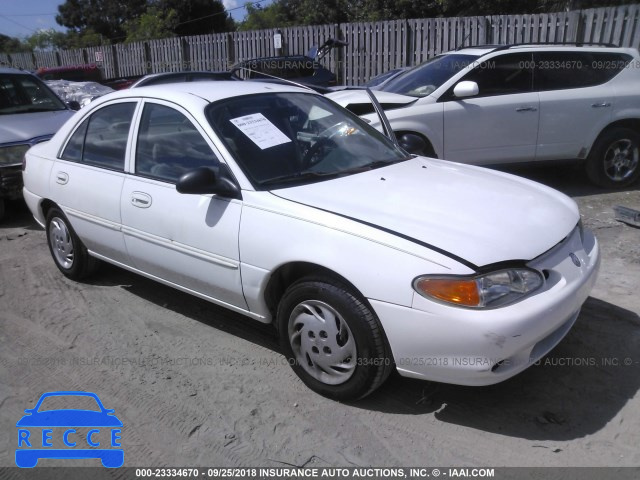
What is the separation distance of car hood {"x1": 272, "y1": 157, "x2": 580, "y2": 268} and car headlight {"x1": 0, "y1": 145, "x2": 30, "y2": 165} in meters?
4.72

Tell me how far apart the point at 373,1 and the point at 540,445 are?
76.7 feet

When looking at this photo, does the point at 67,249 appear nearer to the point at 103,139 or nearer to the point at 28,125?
the point at 103,139

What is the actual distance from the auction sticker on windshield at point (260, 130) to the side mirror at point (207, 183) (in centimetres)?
31

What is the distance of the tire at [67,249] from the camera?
4.90 metres

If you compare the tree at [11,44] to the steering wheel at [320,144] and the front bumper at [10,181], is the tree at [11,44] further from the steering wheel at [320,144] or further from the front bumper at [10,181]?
the steering wheel at [320,144]

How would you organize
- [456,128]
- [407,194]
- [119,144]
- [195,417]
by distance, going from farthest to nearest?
1. [456,128]
2. [119,144]
3. [407,194]
4. [195,417]

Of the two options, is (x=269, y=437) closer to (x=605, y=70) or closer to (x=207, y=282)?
(x=207, y=282)

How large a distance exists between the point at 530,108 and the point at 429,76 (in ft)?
4.23

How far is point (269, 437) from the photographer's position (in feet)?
9.94

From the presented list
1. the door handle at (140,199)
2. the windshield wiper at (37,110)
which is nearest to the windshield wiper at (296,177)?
the door handle at (140,199)

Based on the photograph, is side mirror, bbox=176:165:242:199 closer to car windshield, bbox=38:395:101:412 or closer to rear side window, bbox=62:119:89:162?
car windshield, bbox=38:395:101:412

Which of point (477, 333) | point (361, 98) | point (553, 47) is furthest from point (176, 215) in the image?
point (553, 47)

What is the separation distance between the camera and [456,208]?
3.26 metres

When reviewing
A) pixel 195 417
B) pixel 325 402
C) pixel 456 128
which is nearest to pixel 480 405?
pixel 325 402
